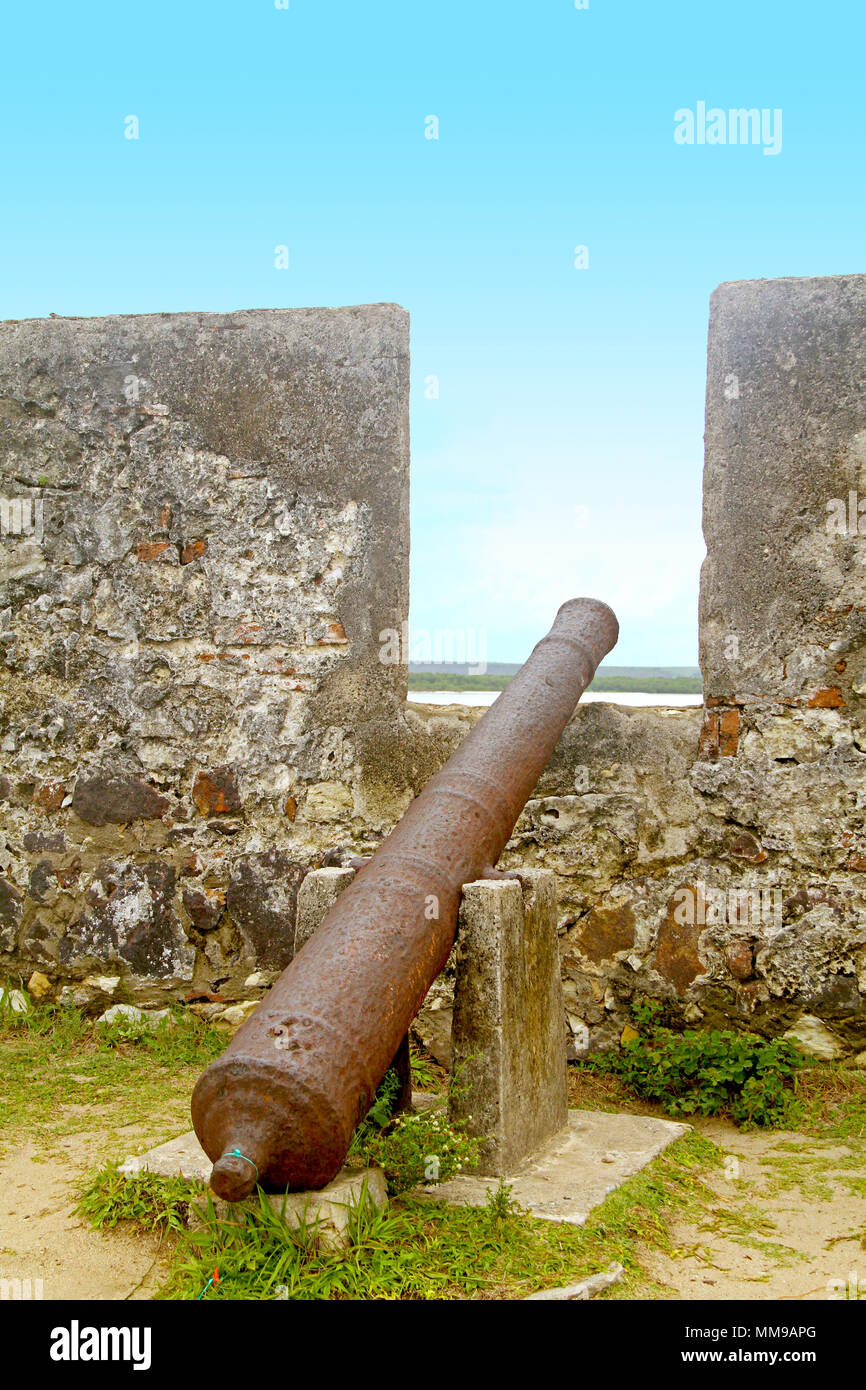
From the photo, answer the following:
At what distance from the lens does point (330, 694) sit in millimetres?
4516

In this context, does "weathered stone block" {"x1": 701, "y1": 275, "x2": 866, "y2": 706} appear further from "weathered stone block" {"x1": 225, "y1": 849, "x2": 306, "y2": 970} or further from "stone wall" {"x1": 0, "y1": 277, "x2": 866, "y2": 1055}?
"weathered stone block" {"x1": 225, "y1": 849, "x2": 306, "y2": 970}

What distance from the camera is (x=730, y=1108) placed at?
3.86 meters

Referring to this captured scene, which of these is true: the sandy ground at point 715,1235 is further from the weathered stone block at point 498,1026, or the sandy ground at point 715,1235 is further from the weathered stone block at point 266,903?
the weathered stone block at point 266,903

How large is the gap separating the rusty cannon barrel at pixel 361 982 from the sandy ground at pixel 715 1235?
0.42 meters

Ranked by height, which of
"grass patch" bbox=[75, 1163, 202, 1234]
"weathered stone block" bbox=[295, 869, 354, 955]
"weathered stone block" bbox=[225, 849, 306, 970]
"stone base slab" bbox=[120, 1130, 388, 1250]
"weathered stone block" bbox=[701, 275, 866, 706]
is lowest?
"grass patch" bbox=[75, 1163, 202, 1234]

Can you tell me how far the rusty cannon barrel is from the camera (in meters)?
2.50

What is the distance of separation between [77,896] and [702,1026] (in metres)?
2.43

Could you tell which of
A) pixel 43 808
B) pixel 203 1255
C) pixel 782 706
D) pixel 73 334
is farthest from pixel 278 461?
pixel 203 1255

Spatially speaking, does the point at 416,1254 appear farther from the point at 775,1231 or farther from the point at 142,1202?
the point at 775,1231

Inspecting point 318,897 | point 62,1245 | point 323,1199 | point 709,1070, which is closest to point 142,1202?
point 62,1245

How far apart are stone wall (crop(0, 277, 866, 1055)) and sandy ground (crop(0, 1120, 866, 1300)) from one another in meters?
0.88

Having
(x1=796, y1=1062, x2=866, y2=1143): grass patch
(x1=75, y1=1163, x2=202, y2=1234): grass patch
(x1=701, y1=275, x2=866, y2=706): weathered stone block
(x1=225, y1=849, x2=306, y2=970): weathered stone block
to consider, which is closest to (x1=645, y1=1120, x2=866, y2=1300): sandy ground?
(x1=796, y1=1062, x2=866, y2=1143): grass patch

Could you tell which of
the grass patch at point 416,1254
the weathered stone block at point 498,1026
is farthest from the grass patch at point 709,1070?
the grass patch at point 416,1254

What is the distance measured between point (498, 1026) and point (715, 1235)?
723mm
